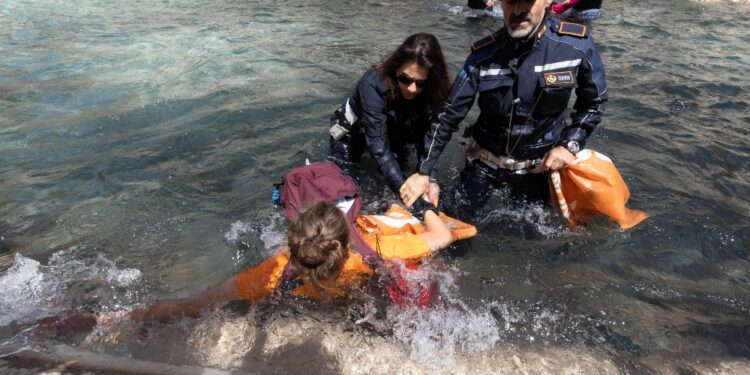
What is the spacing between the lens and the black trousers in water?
13.1ft

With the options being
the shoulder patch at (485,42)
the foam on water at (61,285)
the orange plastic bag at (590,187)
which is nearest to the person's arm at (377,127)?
the shoulder patch at (485,42)

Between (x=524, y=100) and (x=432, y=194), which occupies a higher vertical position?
(x=524, y=100)

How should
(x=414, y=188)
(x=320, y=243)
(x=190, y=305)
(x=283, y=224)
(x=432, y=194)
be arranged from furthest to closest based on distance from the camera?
(x=283, y=224), (x=432, y=194), (x=414, y=188), (x=190, y=305), (x=320, y=243)

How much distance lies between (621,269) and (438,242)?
1.59 meters

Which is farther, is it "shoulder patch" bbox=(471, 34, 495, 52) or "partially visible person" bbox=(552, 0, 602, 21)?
"partially visible person" bbox=(552, 0, 602, 21)

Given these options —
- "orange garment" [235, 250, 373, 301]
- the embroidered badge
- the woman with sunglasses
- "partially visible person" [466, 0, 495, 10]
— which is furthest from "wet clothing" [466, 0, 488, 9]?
"orange garment" [235, 250, 373, 301]

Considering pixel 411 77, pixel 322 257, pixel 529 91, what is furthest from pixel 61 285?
pixel 529 91

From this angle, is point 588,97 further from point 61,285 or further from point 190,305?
point 61,285

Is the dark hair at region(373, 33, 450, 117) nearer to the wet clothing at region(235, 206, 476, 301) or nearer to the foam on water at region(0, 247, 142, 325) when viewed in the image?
the wet clothing at region(235, 206, 476, 301)

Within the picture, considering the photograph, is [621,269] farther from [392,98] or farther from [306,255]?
[306,255]

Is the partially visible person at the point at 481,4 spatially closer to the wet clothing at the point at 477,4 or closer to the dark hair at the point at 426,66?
the wet clothing at the point at 477,4

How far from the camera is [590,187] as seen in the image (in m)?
3.56

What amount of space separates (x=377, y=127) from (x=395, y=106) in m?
0.29

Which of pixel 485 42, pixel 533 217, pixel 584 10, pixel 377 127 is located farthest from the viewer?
pixel 584 10
